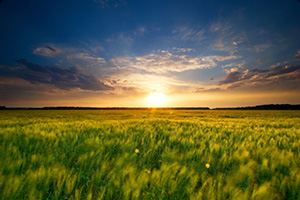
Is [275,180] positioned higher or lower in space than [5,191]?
lower

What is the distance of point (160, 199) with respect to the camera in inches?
47.6

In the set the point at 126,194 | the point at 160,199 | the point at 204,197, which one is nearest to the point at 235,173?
the point at 204,197

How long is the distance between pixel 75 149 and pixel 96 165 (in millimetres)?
881

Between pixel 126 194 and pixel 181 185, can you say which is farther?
pixel 181 185

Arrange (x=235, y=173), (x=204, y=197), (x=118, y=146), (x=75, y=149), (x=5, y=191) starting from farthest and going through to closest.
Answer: (x=118, y=146)
(x=75, y=149)
(x=235, y=173)
(x=204, y=197)
(x=5, y=191)

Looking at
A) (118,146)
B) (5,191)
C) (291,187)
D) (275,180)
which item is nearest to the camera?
(5,191)

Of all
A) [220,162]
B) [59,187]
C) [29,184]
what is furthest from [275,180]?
[29,184]

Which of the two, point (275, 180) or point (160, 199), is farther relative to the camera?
point (275, 180)

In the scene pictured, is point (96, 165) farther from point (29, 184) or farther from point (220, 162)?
point (220, 162)

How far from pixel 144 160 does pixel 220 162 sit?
1.12 meters

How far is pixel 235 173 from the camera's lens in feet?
5.79

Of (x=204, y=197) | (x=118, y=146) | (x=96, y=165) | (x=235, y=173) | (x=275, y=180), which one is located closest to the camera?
(x=204, y=197)

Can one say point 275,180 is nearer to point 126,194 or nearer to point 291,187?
point 291,187

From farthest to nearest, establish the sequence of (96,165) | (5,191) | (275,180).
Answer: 1. (96,165)
2. (275,180)
3. (5,191)
